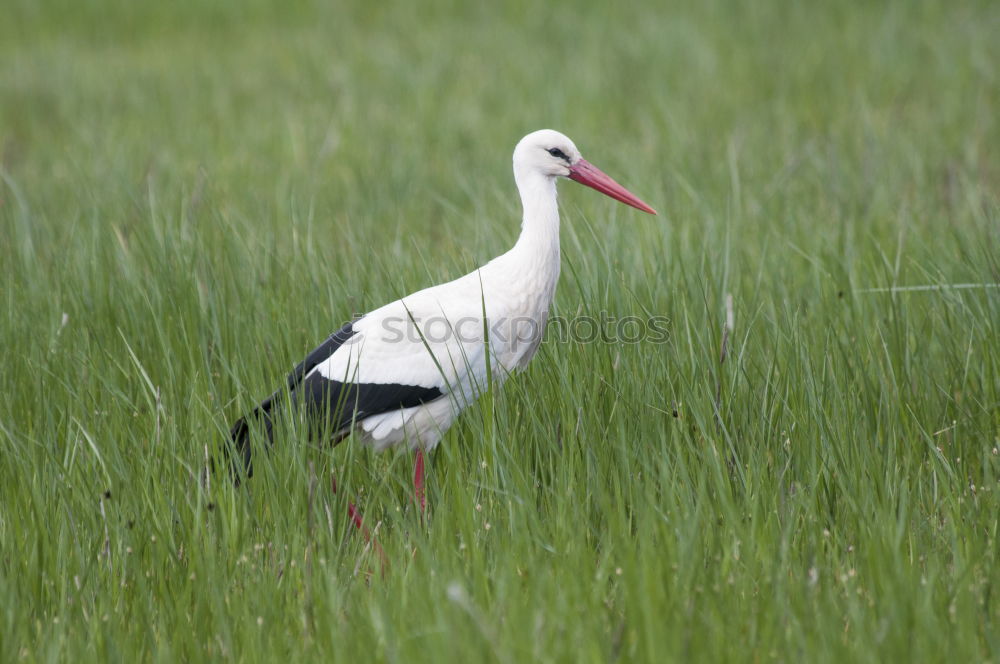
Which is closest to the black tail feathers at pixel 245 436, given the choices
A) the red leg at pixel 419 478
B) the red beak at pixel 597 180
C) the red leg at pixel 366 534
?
the red leg at pixel 366 534

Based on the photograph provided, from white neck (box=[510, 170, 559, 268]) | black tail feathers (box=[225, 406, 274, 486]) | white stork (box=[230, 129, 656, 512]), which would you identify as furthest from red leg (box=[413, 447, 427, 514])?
white neck (box=[510, 170, 559, 268])

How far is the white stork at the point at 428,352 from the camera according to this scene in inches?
121

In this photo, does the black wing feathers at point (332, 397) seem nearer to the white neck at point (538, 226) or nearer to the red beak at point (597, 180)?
Result: the white neck at point (538, 226)

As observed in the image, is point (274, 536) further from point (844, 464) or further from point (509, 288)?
point (844, 464)

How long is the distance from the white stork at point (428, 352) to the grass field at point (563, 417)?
0.12 m

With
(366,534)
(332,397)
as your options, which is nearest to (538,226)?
(332,397)

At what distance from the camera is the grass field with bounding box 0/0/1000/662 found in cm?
212

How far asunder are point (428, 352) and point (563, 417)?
0.51m

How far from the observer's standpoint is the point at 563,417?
2836 millimetres

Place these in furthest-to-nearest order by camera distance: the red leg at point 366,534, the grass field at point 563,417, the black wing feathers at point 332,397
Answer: the black wing feathers at point 332,397 → the red leg at point 366,534 → the grass field at point 563,417

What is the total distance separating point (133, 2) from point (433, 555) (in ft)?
40.9

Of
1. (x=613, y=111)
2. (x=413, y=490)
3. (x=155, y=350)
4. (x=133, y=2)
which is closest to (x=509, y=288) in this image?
(x=413, y=490)

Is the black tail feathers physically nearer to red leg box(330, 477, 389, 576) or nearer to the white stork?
the white stork

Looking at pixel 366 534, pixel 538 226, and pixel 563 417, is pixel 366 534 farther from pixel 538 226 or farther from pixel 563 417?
pixel 538 226
